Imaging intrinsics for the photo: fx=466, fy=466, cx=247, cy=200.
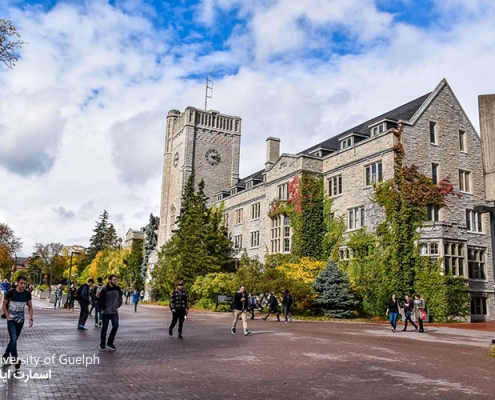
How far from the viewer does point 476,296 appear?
31375 millimetres

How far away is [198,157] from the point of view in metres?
65.5

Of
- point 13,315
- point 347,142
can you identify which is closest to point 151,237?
point 347,142

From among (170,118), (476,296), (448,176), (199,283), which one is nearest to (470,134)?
(448,176)

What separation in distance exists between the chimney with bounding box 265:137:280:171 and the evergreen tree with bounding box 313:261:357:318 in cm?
2281

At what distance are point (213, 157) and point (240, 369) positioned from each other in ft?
189

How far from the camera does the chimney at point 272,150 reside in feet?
170

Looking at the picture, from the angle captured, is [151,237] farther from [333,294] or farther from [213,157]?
[333,294]

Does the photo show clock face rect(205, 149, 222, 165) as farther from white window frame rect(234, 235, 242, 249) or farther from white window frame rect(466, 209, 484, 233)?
white window frame rect(466, 209, 484, 233)

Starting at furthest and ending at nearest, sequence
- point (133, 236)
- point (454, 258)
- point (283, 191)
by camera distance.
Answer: point (133, 236) < point (283, 191) < point (454, 258)

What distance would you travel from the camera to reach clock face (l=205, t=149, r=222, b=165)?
6619cm

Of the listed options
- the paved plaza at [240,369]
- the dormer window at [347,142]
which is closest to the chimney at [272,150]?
the dormer window at [347,142]

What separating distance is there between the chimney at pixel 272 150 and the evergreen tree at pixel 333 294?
22.8m

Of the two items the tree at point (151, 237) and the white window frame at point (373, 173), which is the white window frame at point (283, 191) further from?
the tree at point (151, 237)

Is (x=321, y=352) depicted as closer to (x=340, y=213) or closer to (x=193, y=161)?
(x=340, y=213)
